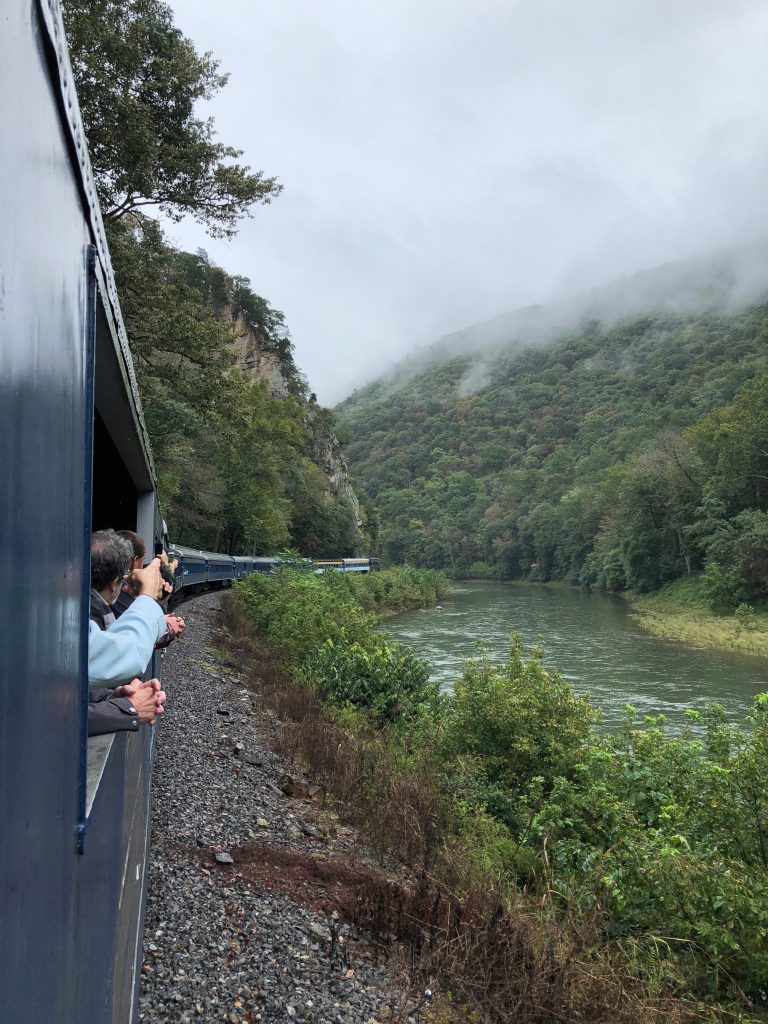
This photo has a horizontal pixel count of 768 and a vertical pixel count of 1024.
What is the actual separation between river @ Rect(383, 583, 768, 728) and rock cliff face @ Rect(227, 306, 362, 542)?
76.3 feet

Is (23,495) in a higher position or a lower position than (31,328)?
lower

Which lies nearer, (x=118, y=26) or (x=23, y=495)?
(x=23, y=495)

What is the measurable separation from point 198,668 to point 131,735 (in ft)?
32.3

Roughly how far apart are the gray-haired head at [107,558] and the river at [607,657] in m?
8.31

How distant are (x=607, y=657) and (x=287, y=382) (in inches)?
1752

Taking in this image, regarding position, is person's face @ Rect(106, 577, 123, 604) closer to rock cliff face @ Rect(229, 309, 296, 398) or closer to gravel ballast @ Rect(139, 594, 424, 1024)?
gravel ballast @ Rect(139, 594, 424, 1024)

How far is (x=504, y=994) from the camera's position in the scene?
14.5 ft

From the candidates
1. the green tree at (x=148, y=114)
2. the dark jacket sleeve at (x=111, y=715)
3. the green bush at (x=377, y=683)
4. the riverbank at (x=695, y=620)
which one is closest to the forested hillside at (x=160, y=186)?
the green tree at (x=148, y=114)

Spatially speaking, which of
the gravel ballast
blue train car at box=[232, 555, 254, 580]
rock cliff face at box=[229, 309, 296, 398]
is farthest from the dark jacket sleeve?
rock cliff face at box=[229, 309, 296, 398]

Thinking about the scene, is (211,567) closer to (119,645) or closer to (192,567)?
(192,567)

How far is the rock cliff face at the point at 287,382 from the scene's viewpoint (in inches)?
2113

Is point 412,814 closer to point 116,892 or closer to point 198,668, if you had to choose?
point 116,892

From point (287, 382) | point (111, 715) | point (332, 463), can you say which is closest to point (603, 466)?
point (332, 463)

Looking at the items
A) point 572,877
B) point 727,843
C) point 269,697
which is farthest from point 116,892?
point 269,697
